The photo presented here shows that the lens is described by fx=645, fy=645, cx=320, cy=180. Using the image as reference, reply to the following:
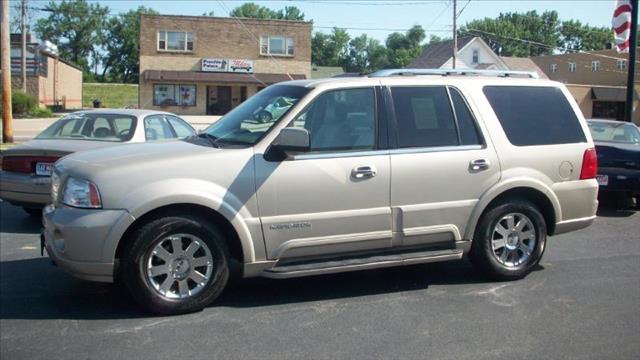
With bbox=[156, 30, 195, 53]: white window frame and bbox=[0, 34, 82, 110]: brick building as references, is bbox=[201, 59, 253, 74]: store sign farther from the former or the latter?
bbox=[0, 34, 82, 110]: brick building

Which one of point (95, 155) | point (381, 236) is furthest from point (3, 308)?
point (381, 236)

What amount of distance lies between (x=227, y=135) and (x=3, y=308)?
7.65ft

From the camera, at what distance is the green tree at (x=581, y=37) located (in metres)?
A: 102

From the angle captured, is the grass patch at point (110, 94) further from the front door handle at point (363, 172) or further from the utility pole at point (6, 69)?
the front door handle at point (363, 172)

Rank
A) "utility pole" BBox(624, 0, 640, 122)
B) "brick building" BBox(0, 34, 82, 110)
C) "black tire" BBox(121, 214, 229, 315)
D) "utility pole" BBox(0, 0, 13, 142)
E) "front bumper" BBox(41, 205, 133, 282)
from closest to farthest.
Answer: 1. "front bumper" BBox(41, 205, 133, 282)
2. "black tire" BBox(121, 214, 229, 315)
3. "utility pole" BBox(624, 0, 640, 122)
4. "utility pole" BBox(0, 0, 13, 142)
5. "brick building" BBox(0, 34, 82, 110)

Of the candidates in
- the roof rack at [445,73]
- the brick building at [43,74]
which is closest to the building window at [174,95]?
the brick building at [43,74]

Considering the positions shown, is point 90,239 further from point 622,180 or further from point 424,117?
point 622,180

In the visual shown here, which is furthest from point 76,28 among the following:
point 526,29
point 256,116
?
point 256,116

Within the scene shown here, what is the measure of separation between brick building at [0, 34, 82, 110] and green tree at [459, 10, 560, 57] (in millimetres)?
62651

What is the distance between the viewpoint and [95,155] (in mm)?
5324

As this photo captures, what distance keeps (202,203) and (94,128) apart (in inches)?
189

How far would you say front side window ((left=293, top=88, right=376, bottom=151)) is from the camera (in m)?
5.49

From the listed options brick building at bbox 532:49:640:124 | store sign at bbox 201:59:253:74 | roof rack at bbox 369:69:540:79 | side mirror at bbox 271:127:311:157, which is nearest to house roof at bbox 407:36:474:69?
brick building at bbox 532:49:640:124

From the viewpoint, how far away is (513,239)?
6.22 metres
